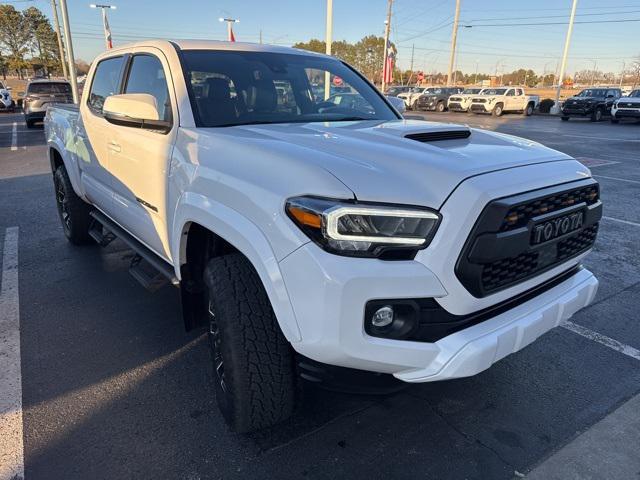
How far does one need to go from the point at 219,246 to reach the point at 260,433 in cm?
98

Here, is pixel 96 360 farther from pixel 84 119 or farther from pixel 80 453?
pixel 84 119

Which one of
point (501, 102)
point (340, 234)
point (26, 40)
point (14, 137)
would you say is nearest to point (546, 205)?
point (340, 234)

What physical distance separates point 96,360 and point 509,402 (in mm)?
2529

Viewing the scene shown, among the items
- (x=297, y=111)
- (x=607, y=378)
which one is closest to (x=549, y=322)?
(x=607, y=378)

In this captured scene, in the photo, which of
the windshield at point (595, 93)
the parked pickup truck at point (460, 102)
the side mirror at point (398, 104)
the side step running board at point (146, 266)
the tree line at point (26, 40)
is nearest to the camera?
the side step running board at point (146, 266)

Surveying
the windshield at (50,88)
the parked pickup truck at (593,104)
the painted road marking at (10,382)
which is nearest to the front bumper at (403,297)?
the painted road marking at (10,382)

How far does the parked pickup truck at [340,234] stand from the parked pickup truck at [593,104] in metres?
27.3

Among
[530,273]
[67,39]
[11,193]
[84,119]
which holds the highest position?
[67,39]

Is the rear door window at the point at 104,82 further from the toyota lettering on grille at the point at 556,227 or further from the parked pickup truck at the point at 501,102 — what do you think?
the parked pickup truck at the point at 501,102

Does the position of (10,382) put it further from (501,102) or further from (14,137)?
(501,102)

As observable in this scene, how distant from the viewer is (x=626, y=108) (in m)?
23.1

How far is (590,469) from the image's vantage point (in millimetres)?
2188

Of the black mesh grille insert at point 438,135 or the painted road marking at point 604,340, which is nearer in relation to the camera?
the black mesh grille insert at point 438,135

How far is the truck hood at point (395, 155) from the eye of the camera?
1.80 metres
